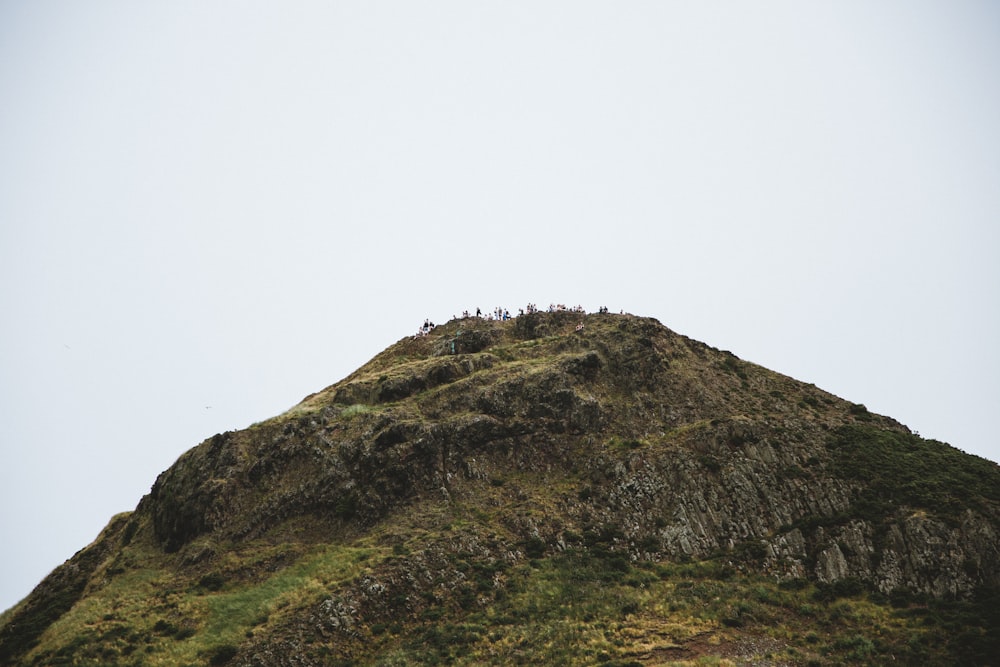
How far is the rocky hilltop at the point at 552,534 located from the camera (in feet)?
125

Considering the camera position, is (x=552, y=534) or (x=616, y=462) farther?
(x=616, y=462)

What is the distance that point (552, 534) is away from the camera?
4891 centimetres

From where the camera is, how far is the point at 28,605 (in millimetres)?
49375

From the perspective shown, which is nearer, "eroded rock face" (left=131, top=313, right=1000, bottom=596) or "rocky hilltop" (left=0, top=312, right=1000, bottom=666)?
"rocky hilltop" (left=0, top=312, right=1000, bottom=666)

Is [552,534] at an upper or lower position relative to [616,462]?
lower

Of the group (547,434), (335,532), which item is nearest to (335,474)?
(335,532)

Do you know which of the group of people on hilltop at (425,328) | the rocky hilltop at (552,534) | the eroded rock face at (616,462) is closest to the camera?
the rocky hilltop at (552,534)

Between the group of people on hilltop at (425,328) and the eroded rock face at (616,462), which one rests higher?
the group of people on hilltop at (425,328)

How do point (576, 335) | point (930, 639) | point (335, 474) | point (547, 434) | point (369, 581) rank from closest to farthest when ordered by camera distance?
point (930, 639), point (369, 581), point (335, 474), point (547, 434), point (576, 335)

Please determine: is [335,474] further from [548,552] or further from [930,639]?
[930,639]

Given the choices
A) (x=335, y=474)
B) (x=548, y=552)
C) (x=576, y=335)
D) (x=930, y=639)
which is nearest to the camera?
(x=930, y=639)

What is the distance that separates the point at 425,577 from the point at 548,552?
10510mm

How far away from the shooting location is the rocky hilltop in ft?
125

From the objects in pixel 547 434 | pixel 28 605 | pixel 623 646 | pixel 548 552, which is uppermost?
pixel 547 434
